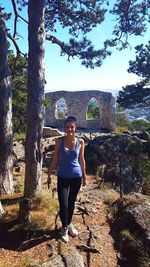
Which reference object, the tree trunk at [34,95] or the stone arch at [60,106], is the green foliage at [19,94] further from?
the stone arch at [60,106]

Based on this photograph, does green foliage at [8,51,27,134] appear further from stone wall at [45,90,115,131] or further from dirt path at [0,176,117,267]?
stone wall at [45,90,115,131]

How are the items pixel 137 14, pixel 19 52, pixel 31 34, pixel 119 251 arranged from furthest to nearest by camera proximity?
pixel 137 14, pixel 19 52, pixel 31 34, pixel 119 251

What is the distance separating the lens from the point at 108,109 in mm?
25203

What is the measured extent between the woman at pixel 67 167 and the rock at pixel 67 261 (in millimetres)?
470

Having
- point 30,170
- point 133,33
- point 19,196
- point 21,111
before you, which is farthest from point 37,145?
point 133,33

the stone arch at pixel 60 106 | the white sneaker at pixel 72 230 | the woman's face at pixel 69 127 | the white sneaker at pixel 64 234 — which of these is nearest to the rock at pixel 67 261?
the white sneaker at pixel 64 234

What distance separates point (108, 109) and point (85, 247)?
20.6 metres

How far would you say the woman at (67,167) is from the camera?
4836 mm

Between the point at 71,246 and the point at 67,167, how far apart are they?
116cm

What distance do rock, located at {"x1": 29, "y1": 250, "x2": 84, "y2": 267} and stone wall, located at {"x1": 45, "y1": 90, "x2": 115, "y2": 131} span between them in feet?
67.7

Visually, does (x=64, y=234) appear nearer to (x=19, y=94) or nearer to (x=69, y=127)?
(x=69, y=127)

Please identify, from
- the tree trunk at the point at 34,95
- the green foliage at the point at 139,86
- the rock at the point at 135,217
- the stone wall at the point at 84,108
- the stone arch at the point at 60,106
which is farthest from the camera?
the stone arch at the point at 60,106

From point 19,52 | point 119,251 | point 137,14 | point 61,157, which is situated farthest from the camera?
point 137,14

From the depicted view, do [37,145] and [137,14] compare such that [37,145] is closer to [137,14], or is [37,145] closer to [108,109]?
[137,14]
